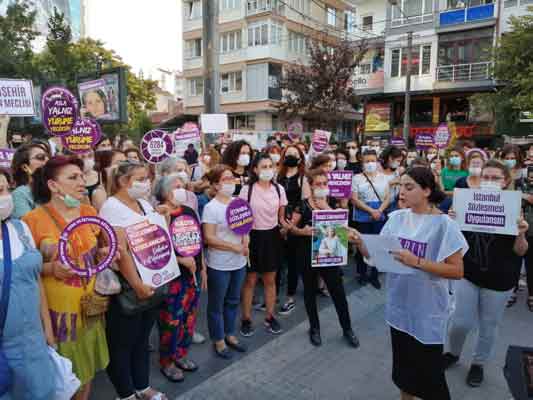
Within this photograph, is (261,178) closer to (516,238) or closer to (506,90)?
(516,238)

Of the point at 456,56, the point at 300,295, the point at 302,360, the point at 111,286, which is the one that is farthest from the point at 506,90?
the point at 111,286

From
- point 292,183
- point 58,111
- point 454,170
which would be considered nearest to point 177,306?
point 292,183

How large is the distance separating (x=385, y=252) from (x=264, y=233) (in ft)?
5.92

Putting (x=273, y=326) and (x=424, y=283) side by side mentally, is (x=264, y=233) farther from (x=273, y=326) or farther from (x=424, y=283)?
(x=424, y=283)

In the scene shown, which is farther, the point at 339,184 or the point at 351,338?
the point at 339,184

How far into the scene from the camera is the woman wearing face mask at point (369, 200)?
5848mm

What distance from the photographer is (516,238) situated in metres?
3.50

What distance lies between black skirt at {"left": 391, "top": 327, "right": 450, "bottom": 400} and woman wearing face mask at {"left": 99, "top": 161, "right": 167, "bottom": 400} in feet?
6.02

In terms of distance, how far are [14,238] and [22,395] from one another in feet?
2.79

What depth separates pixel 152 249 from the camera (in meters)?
2.92

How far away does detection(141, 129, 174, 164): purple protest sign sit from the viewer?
21.9 ft

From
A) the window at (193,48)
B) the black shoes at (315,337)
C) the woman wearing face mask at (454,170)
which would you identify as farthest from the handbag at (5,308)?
the window at (193,48)

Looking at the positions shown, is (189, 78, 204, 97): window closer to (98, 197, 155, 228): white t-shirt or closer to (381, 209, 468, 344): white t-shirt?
(98, 197, 155, 228): white t-shirt

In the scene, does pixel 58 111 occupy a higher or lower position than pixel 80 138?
higher
